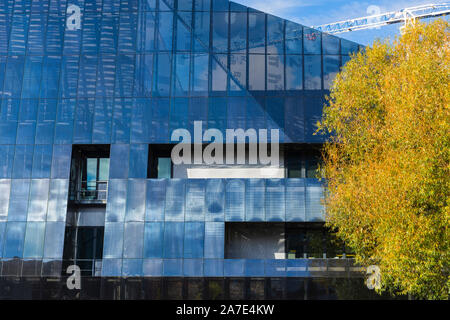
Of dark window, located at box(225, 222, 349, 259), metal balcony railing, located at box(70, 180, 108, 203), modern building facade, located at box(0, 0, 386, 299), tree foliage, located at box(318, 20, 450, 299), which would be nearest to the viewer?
tree foliage, located at box(318, 20, 450, 299)

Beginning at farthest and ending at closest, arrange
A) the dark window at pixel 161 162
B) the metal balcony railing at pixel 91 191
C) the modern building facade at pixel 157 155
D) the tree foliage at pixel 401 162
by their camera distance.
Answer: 1. the metal balcony railing at pixel 91 191
2. the dark window at pixel 161 162
3. the modern building facade at pixel 157 155
4. the tree foliage at pixel 401 162

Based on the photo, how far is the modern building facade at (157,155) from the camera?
35.6 meters

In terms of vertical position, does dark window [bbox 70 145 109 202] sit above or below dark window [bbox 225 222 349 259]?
above

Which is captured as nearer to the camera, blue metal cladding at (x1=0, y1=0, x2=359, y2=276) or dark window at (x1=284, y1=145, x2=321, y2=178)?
blue metal cladding at (x1=0, y1=0, x2=359, y2=276)

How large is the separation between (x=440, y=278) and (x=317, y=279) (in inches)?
510

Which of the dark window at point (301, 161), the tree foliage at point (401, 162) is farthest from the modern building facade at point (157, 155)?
the tree foliage at point (401, 162)

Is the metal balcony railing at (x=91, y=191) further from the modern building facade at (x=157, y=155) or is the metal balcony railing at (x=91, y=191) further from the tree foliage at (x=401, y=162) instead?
the tree foliage at (x=401, y=162)

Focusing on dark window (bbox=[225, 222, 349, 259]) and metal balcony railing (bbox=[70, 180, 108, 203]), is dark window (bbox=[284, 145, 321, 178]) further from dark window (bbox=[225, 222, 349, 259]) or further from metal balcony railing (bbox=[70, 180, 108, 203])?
metal balcony railing (bbox=[70, 180, 108, 203])

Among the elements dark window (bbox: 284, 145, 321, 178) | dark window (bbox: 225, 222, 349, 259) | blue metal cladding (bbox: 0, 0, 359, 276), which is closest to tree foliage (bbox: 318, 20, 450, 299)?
dark window (bbox: 225, 222, 349, 259)

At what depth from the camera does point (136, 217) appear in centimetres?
3666

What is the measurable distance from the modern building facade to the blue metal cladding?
97mm

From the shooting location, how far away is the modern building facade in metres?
35.6

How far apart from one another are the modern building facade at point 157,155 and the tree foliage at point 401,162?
909 cm

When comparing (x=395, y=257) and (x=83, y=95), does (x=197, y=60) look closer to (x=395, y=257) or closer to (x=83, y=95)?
(x=83, y=95)
